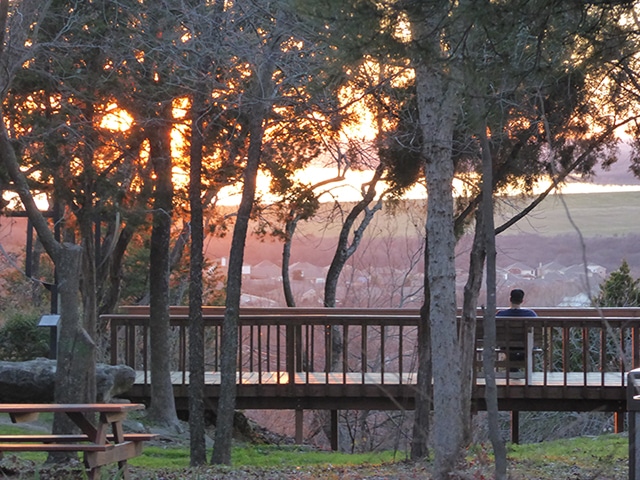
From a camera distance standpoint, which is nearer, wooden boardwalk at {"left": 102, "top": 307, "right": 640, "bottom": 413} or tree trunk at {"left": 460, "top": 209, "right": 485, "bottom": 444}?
tree trunk at {"left": 460, "top": 209, "right": 485, "bottom": 444}

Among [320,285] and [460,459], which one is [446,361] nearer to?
[460,459]

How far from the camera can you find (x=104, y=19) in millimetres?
11750

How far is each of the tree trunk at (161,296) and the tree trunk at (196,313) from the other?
311cm

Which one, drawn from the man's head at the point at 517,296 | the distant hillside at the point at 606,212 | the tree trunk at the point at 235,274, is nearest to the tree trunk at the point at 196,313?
the tree trunk at the point at 235,274

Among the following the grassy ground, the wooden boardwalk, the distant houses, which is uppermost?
the distant houses

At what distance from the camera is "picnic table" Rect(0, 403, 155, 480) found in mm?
6711

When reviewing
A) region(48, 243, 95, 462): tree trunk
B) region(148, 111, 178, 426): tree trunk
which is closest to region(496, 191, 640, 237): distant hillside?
region(48, 243, 95, 462): tree trunk

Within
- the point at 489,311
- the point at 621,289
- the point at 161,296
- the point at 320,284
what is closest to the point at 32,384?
the point at 161,296

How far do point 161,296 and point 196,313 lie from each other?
398 centimetres

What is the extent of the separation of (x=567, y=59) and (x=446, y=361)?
287cm

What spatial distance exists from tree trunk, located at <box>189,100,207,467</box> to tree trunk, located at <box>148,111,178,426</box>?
3114 mm

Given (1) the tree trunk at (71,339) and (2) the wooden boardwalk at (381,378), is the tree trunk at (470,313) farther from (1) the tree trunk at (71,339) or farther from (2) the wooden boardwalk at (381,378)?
(1) the tree trunk at (71,339)

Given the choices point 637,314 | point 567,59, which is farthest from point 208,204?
point 567,59

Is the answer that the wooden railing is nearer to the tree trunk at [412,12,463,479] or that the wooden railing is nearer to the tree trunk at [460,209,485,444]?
the tree trunk at [460,209,485,444]
